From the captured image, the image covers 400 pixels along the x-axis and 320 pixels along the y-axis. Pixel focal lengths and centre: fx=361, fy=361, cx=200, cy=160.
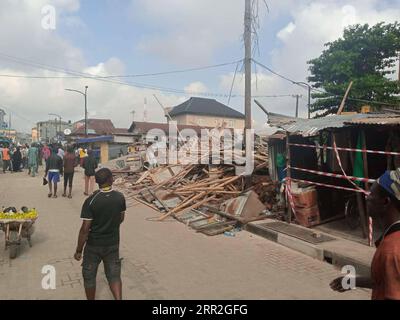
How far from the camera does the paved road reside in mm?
5047

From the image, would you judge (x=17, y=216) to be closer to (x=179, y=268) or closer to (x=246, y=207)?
(x=179, y=268)

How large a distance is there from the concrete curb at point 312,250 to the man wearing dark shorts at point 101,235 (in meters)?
3.98

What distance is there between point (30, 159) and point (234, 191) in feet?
46.1

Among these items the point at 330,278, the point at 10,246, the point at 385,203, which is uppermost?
the point at 385,203

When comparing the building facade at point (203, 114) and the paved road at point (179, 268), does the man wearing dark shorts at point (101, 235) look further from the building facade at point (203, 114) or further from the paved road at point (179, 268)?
the building facade at point (203, 114)

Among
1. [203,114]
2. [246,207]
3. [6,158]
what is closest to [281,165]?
[246,207]

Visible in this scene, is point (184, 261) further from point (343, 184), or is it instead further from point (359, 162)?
point (343, 184)

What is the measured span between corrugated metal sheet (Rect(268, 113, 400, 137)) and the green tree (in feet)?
47.5

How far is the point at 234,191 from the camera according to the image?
12016 mm

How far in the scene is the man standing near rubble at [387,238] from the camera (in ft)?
6.28

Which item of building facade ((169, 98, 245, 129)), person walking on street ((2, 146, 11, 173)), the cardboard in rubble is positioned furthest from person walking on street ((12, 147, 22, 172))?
building facade ((169, 98, 245, 129))

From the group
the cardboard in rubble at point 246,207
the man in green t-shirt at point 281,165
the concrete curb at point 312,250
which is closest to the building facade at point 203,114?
the man in green t-shirt at point 281,165

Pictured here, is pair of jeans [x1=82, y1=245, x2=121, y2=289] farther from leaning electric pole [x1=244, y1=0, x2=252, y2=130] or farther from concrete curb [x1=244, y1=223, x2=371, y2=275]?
leaning electric pole [x1=244, y1=0, x2=252, y2=130]
